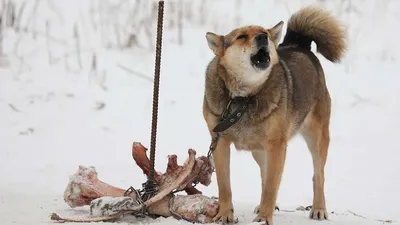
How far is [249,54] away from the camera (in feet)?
14.1

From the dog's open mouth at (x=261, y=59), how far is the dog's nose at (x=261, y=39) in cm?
5

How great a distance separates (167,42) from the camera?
9602 millimetres

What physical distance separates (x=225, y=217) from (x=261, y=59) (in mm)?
971

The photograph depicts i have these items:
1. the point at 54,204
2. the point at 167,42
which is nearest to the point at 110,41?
the point at 167,42

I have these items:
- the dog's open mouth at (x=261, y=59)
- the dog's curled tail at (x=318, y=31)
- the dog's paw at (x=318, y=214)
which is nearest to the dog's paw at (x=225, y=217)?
the dog's paw at (x=318, y=214)

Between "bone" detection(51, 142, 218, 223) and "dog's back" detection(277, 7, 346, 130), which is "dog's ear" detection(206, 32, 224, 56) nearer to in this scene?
"dog's back" detection(277, 7, 346, 130)

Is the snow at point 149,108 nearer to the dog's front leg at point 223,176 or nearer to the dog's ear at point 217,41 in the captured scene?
the dog's front leg at point 223,176

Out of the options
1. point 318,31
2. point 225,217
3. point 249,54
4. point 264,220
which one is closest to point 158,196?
point 225,217

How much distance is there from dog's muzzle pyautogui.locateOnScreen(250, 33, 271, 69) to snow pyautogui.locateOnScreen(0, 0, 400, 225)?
100cm

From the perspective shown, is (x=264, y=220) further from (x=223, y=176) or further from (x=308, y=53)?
(x=308, y=53)

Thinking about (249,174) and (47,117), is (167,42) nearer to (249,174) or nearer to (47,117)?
(47,117)

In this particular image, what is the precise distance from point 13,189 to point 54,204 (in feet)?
3.13

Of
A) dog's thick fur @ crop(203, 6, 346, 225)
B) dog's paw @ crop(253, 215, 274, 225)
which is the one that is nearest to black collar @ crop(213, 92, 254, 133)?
dog's thick fur @ crop(203, 6, 346, 225)

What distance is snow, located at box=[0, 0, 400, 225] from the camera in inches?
248
